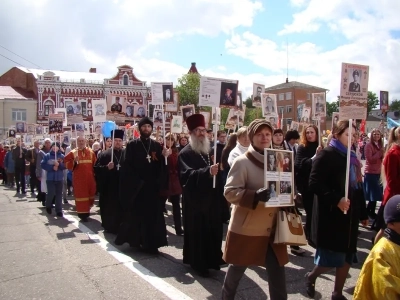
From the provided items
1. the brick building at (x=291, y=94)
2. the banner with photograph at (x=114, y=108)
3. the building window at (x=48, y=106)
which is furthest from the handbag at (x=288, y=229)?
the brick building at (x=291, y=94)

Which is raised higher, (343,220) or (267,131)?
(267,131)

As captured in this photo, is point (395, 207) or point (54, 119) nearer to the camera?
point (395, 207)

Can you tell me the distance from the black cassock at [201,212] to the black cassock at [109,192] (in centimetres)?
294

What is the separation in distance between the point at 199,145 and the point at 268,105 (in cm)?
559

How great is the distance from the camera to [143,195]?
6.40 m

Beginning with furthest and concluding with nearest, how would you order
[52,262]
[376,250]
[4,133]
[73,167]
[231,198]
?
[4,133], [73,167], [52,262], [231,198], [376,250]

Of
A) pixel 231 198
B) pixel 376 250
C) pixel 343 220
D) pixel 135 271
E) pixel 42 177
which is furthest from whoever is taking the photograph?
pixel 42 177

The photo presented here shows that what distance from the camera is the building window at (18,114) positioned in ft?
161

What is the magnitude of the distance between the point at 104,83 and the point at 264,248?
54295 millimetres

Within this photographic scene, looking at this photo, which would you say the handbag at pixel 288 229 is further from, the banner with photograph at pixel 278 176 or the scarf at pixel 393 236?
the scarf at pixel 393 236

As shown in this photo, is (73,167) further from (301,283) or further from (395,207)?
(395,207)

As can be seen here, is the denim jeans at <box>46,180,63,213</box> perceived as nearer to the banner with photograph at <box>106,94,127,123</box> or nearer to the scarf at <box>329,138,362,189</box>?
the banner with photograph at <box>106,94,127,123</box>

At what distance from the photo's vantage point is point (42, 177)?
12320 millimetres

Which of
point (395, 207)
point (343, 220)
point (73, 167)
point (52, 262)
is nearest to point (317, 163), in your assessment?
point (343, 220)
